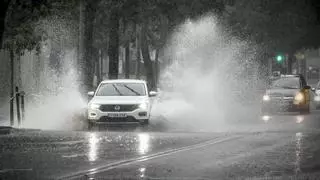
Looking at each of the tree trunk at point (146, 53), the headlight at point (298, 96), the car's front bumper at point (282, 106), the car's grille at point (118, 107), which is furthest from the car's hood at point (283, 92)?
the tree trunk at point (146, 53)

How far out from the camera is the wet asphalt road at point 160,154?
13497 mm

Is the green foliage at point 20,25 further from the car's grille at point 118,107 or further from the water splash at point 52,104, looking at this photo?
the car's grille at point 118,107

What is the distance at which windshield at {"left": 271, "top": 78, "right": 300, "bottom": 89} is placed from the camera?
3383cm

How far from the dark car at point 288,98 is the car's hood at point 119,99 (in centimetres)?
942

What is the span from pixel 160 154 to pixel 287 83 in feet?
60.1

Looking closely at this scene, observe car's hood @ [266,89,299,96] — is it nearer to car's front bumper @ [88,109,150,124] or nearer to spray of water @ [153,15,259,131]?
car's front bumper @ [88,109,150,124]

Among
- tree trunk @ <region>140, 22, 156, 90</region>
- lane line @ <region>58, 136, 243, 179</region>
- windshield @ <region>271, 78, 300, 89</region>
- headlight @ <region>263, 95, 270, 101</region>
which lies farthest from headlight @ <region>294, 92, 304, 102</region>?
tree trunk @ <region>140, 22, 156, 90</region>

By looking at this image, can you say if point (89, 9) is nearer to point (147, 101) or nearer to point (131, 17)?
point (131, 17)

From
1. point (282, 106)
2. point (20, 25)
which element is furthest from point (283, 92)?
point (20, 25)

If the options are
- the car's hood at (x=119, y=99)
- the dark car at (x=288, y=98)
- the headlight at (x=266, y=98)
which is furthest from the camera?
the headlight at (x=266, y=98)

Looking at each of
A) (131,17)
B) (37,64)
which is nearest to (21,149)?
(131,17)

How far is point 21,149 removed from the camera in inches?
707

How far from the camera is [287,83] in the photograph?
34.2m

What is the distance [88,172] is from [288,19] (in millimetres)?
51270
